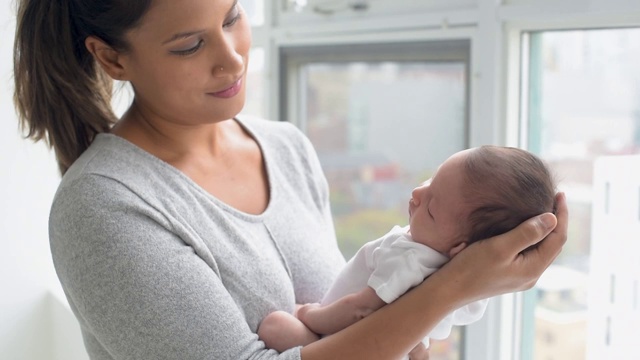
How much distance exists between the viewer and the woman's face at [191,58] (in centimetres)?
136

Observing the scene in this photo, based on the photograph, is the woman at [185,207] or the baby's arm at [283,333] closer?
the woman at [185,207]

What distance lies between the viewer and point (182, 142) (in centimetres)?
153

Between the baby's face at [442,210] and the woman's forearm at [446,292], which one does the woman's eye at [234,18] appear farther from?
the woman's forearm at [446,292]

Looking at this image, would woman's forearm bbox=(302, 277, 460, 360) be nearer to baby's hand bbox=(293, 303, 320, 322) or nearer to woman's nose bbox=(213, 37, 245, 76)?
baby's hand bbox=(293, 303, 320, 322)

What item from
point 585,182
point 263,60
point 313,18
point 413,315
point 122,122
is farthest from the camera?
point 263,60

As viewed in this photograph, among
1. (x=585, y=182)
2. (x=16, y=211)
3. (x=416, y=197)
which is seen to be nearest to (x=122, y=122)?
(x=416, y=197)

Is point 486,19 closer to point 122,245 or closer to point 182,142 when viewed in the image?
point 182,142

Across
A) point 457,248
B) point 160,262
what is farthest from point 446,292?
point 160,262

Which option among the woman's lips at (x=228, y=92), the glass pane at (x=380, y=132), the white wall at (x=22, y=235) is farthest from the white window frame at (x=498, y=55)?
the white wall at (x=22, y=235)

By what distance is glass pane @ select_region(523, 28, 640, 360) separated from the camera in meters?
1.66

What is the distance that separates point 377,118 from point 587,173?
2.51ft

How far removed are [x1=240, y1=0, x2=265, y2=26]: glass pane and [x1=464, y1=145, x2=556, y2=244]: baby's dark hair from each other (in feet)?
5.28

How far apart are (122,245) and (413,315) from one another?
466mm

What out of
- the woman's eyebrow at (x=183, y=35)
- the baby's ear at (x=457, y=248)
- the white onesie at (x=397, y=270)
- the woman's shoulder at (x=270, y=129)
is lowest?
the white onesie at (x=397, y=270)
